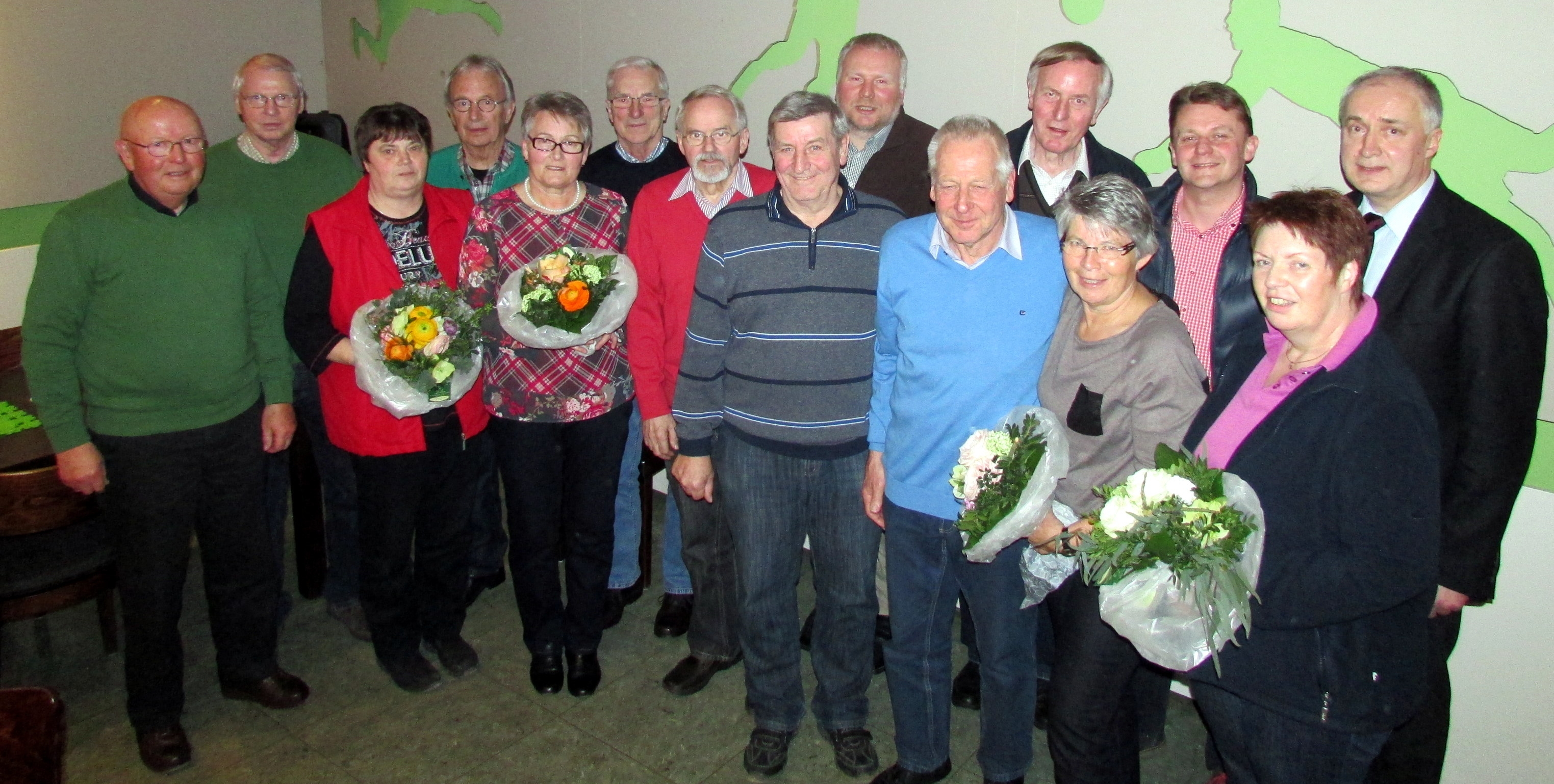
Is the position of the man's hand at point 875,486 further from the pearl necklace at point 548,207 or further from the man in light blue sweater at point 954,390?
the pearl necklace at point 548,207

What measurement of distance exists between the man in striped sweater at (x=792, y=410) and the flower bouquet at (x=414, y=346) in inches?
24.2

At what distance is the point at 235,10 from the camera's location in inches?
239

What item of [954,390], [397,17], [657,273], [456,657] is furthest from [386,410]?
[397,17]

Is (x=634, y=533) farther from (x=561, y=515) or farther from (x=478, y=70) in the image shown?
(x=478, y=70)

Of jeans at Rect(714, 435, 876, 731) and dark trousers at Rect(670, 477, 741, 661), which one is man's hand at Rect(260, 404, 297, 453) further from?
jeans at Rect(714, 435, 876, 731)

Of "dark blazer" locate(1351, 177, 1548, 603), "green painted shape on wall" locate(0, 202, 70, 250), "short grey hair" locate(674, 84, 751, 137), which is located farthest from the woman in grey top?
"green painted shape on wall" locate(0, 202, 70, 250)

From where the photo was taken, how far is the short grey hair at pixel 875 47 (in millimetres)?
3365

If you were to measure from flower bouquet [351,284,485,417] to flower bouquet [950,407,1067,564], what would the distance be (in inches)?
55.3

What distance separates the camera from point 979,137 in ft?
7.58

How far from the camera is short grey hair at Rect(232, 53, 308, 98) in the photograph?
11.1ft

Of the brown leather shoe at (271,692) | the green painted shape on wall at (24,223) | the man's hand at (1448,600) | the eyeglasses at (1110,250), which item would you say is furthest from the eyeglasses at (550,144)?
the green painted shape on wall at (24,223)

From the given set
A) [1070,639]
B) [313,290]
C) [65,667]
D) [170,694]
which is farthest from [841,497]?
A: [65,667]

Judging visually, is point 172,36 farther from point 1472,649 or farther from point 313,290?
point 1472,649

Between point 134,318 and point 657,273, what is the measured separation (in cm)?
138
